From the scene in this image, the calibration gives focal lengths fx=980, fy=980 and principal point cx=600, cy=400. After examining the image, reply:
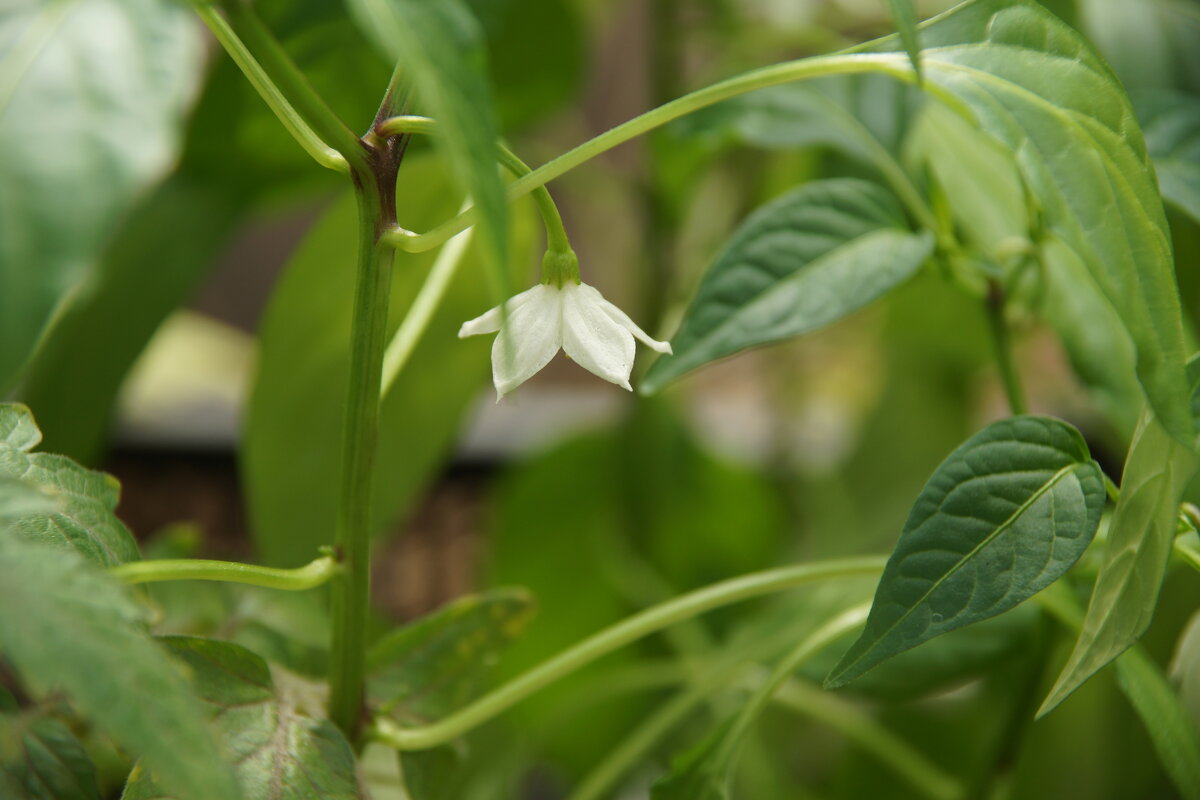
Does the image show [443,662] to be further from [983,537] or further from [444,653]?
[983,537]

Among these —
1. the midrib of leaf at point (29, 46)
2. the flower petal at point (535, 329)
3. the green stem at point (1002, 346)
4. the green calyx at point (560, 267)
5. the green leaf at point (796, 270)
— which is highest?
the midrib of leaf at point (29, 46)

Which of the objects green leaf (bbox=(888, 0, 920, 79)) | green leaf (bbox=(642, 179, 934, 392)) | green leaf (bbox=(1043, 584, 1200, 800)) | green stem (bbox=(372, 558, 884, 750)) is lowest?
green leaf (bbox=(1043, 584, 1200, 800))

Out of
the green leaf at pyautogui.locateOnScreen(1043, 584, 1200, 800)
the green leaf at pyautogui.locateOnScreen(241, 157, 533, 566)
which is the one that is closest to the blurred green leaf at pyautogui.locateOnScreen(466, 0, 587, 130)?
the green leaf at pyautogui.locateOnScreen(241, 157, 533, 566)

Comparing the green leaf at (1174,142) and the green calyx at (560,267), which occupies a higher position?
the green calyx at (560,267)

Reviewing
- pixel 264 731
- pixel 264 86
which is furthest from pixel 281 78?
pixel 264 731

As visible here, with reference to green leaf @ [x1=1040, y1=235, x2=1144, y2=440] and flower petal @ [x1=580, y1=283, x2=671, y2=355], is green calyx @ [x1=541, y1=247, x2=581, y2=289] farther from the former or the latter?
green leaf @ [x1=1040, y1=235, x2=1144, y2=440]

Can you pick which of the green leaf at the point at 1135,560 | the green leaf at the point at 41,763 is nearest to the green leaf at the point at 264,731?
the green leaf at the point at 41,763

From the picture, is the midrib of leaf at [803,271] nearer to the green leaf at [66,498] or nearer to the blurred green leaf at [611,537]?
the green leaf at [66,498]

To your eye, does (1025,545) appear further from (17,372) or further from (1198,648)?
(17,372)
